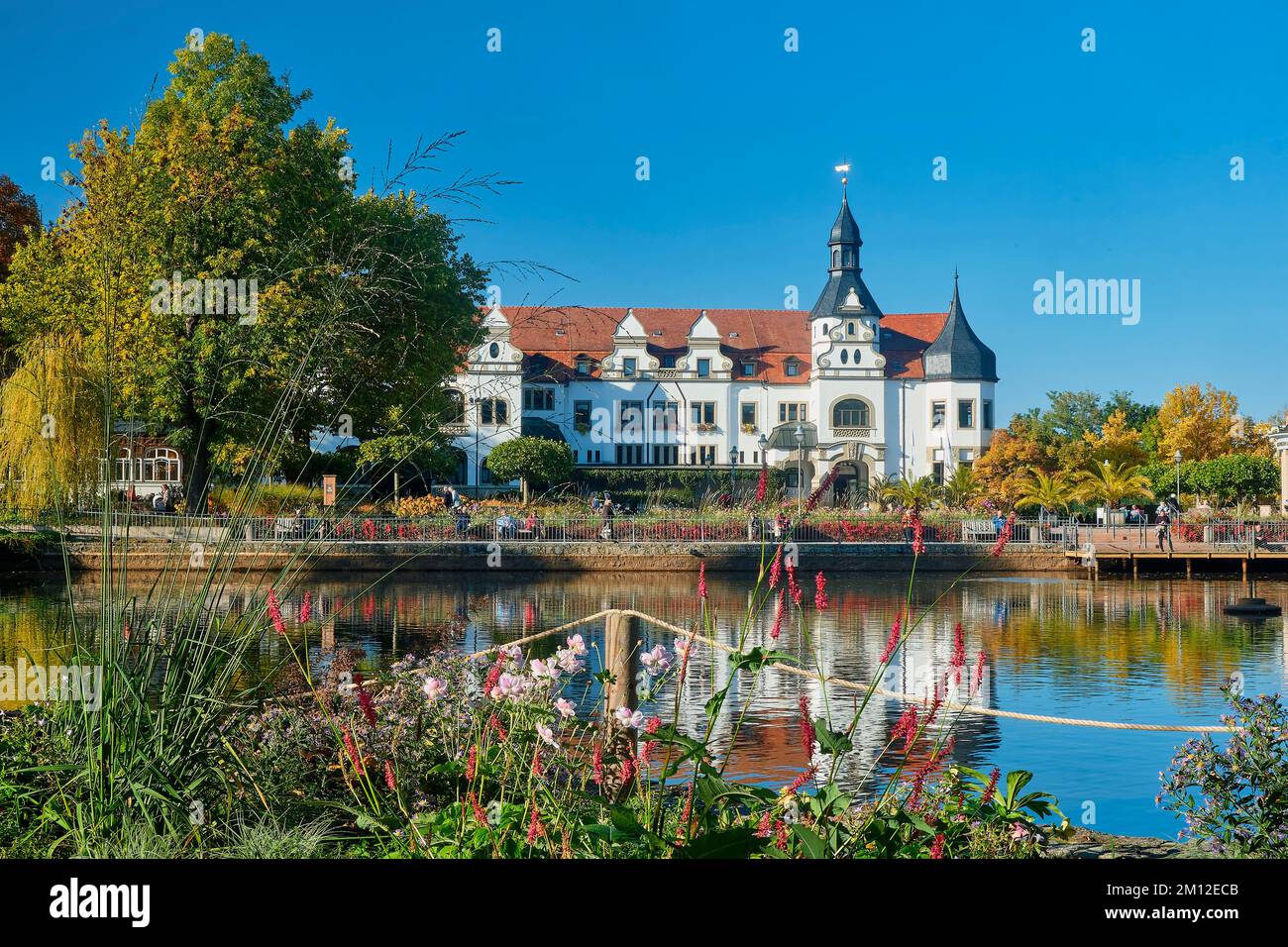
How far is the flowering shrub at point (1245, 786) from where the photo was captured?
3.71 m

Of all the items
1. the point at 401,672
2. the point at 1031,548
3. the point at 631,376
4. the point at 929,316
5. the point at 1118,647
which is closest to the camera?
the point at 401,672

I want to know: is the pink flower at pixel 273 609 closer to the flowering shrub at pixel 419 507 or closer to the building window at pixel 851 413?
the flowering shrub at pixel 419 507

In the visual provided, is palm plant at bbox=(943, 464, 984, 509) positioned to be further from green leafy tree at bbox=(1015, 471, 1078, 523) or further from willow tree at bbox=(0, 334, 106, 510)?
willow tree at bbox=(0, 334, 106, 510)

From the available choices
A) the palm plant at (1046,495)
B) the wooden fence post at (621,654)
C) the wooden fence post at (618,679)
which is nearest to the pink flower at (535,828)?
the wooden fence post at (618,679)

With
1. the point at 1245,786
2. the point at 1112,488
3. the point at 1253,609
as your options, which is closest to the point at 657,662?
the point at 1245,786

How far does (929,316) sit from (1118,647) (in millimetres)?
52414

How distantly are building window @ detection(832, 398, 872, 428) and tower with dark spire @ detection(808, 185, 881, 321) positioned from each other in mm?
4284

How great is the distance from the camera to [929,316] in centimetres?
6581

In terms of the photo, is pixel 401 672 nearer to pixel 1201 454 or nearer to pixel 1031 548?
pixel 1031 548

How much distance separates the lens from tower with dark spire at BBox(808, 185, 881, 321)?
6009 cm

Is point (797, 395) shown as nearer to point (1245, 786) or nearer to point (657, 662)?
point (1245, 786)

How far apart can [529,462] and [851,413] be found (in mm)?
19990

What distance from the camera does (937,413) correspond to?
197ft
